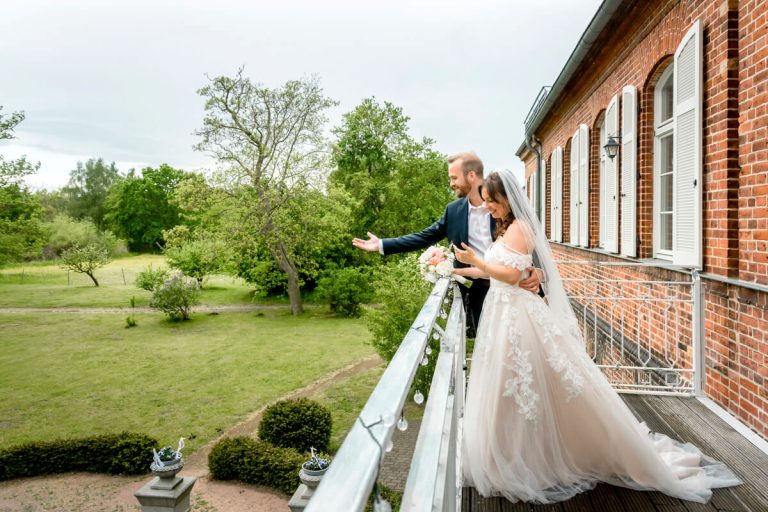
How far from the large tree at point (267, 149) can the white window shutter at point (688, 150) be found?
900 inches

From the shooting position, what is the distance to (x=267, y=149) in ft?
91.2

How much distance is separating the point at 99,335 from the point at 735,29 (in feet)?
90.0

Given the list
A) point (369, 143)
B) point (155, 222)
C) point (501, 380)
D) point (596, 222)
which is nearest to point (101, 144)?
point (155, 222)

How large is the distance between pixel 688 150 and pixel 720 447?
304cm

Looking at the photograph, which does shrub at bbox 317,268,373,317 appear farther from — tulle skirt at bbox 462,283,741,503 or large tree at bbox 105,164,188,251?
large tree at bbox 105,164,188,251

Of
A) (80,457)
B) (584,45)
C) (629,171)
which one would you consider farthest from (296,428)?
(584,45)

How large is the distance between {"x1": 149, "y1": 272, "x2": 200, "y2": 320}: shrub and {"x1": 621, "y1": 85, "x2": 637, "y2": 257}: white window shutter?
25057 mm

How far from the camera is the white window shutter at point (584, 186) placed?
10.6m

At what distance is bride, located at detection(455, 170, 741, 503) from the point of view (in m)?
3.04

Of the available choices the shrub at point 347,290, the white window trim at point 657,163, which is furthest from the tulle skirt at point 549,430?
the shrub at point 347,290

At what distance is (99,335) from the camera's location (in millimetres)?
26531

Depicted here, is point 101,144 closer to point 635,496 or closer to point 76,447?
point 76,447

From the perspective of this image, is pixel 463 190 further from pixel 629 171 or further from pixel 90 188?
pixel 90 188

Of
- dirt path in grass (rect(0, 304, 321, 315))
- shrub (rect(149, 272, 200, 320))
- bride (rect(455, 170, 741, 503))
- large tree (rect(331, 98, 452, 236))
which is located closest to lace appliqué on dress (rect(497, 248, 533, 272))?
bride (rect(455, 170, 741, 503))
